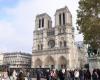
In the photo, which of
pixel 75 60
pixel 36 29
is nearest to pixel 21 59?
pixel 36 29

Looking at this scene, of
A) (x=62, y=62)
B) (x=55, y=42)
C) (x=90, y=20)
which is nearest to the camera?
(x=90, y=20)

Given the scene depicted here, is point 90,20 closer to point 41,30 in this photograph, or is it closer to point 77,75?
point 77,75

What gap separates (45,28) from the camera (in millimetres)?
79000

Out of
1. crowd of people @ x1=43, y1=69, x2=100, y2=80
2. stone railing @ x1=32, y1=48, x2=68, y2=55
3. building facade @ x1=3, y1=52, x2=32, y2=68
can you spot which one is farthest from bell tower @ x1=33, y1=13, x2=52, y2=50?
crowd of people @ x1=43, y1=69, x2=100, y2=80

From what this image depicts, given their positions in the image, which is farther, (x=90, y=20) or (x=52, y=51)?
(x=52, y=51)

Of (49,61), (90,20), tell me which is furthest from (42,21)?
(90,20)

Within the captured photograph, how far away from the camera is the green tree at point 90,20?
18.1 meters

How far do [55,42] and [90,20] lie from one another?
188 ft

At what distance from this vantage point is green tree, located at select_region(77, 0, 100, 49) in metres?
18.1

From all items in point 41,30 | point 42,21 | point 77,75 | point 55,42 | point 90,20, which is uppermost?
point 42,21

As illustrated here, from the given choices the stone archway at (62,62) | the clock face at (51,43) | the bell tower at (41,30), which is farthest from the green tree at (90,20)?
the bell tower at (41,30)

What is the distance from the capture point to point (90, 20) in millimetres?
18359

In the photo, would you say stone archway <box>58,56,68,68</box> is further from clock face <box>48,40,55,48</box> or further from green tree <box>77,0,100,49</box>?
green tree <box>77,0,100,49</box>

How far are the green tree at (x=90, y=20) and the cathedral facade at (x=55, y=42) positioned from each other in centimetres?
5200
